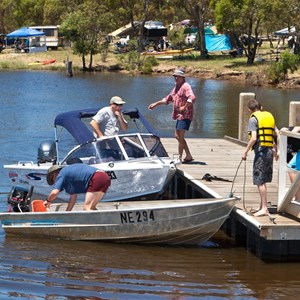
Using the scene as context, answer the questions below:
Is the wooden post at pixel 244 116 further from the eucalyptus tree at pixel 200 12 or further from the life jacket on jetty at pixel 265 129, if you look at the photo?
the eucalyptus tree at pixel 200 12

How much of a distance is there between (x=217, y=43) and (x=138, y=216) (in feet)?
212

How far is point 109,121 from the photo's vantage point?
55.1ft

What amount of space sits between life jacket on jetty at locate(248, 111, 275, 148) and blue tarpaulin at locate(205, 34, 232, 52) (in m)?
63.9

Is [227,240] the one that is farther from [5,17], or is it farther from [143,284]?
[5,17]

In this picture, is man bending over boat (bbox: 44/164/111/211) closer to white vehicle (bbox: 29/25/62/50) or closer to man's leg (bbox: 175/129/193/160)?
man's leg (bbox: 175/129/193/160)

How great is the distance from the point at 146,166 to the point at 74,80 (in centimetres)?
4460

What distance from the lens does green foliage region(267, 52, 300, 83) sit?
54.0 metres

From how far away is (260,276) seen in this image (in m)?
13.1

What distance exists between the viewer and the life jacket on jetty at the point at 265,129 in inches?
533

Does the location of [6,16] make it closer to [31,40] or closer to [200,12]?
[31,40]

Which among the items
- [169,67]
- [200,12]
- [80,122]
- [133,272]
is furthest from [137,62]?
[133,272]

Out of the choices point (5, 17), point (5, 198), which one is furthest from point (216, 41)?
point (5, 198)

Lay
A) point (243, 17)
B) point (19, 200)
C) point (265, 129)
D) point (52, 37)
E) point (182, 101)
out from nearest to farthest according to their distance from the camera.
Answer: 1. point (265, 129)
2. point (19, 200)
3. point (182, 101)
4. point (243, 17)
5. point (52, 37)

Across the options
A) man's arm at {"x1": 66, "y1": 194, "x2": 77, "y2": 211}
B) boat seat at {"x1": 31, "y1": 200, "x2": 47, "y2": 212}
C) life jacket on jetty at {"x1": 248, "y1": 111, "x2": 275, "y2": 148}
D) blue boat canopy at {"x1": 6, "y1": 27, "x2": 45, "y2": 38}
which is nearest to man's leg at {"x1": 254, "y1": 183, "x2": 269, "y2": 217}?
life jacket on jetty at {"x1": 248, "y1": 111, "x2": 275, "y2": 148}
